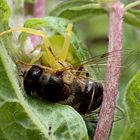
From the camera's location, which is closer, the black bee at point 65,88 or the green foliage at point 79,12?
the black bee at point 65,88

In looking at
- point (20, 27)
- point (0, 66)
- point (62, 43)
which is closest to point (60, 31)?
point (62, 43)

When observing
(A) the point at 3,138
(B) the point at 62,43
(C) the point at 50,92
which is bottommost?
(A) the point at 3,138

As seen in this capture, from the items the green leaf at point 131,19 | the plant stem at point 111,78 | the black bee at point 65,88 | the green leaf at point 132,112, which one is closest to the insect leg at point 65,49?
the black bee at point 65,88

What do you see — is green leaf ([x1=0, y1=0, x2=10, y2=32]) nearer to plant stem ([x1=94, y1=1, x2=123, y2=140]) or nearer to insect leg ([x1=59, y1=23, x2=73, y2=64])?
insect leg ([x1=59, y1=23, x2=73, y2=64])

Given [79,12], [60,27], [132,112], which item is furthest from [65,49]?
[79,12]

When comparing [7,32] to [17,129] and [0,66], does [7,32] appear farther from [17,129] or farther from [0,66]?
[17,129]

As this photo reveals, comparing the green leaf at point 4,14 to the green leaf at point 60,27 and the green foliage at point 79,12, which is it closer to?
the green leaf at point 60,27
